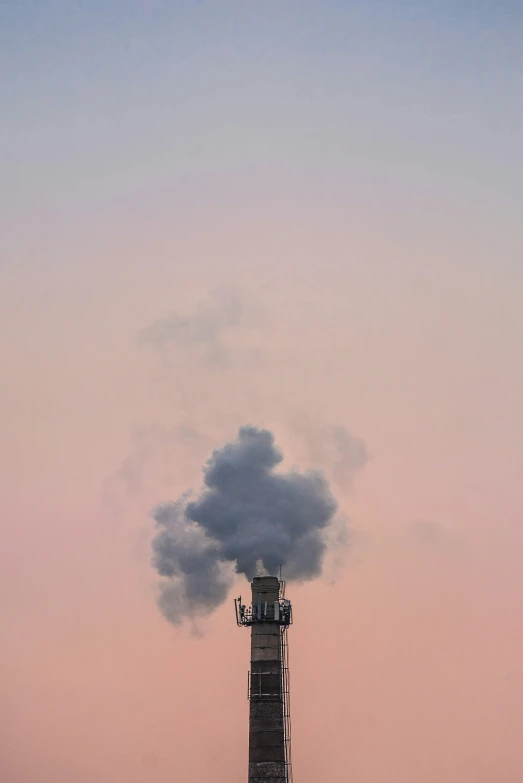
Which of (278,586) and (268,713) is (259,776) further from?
(278,586)

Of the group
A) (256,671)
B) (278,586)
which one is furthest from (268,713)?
(278,586)

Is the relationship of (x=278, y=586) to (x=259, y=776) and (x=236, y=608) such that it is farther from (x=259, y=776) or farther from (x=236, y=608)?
(x=259, y=776)

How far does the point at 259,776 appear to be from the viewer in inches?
1796

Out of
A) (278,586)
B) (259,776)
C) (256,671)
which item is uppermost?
(278,586)

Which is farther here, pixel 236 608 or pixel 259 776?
pixel 236 608

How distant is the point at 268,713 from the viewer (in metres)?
46.4

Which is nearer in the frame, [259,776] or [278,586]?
[259,776]

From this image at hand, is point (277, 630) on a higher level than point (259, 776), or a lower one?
higher

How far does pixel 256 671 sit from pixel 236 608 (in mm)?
2931

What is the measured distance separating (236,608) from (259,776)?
6.93m

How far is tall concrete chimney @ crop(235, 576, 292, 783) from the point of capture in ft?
150

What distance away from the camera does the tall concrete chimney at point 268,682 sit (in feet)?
150

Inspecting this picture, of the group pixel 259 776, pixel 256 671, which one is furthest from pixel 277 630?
pixel 259 776

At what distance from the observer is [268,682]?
4691 cm
